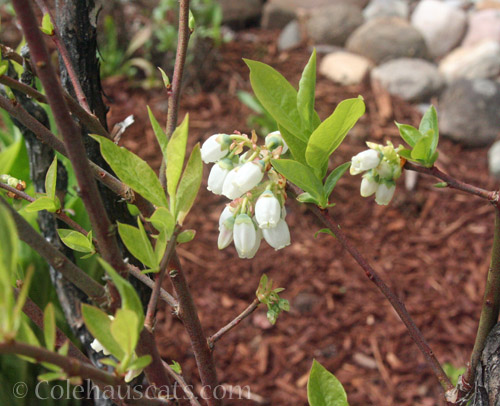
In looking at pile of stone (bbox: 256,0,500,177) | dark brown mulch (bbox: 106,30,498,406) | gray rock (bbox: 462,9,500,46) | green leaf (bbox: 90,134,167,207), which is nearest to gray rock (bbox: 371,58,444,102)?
pile of stone (bbox: 256,0,500,177)

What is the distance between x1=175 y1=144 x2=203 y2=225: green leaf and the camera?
491mm

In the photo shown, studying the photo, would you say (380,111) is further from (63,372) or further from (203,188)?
(63,372)

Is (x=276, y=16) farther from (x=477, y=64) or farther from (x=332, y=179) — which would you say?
(x=332, y=179)

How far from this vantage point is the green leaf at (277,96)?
60cm

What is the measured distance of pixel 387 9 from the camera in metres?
4.01

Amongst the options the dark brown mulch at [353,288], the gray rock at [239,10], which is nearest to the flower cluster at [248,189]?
the dark brown mulch at [353,288]

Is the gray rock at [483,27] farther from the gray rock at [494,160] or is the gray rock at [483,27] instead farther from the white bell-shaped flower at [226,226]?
the white bell-shaped flower at [226,226]

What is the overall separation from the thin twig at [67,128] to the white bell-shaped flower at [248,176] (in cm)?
16

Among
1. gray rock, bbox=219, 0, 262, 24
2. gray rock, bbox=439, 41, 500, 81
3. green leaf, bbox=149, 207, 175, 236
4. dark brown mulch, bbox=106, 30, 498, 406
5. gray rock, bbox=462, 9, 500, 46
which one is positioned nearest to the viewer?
green leaf, bbox=149, 207, 175, 236

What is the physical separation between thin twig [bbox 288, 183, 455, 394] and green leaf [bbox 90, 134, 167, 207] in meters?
0.19

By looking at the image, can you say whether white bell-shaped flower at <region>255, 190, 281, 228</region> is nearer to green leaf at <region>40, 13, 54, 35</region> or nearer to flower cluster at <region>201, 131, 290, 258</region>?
flower cluster at <region>201, 131, 290, 258</region>

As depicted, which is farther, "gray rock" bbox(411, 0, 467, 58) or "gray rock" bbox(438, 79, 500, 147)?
"gray rock" bbox(411, 0, 467, 58)

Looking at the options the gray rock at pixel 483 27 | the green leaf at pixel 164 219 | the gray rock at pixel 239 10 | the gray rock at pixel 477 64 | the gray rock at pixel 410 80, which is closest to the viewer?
the green leaf at pixel 164 219

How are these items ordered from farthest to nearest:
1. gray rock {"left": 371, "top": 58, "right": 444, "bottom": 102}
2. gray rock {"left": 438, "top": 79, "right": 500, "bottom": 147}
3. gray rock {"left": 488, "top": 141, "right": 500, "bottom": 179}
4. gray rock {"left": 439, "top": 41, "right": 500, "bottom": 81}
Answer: gray rock {"left": 439, "top": 41, "right": 500, "bottom": 81} < gray rock {"left": 371, "top": 58, "right": 444, "bottom": 102} < gray rock {"left": 438, "top": 79, "right": 500, "bottom": 147} < gray rock {"left": 488, "top": 141, "right": 500, "bottom": 179}
